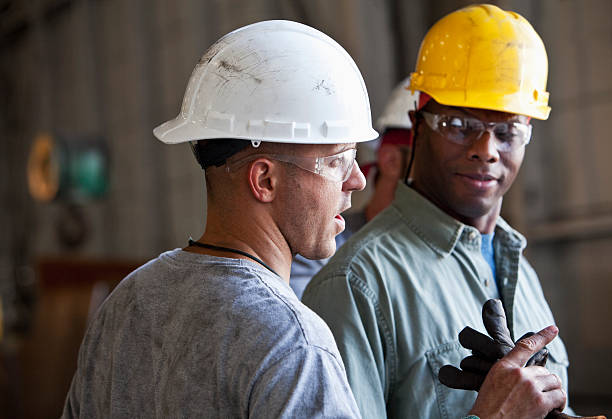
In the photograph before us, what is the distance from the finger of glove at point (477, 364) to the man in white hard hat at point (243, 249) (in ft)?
0.25

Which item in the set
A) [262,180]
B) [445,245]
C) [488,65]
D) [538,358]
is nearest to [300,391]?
[262,180]

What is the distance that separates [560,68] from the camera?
7.17 metres

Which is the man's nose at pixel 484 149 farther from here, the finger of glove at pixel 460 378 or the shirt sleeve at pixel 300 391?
the shirt sleeve at pixel 300 391

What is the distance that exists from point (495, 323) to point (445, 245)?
46cm

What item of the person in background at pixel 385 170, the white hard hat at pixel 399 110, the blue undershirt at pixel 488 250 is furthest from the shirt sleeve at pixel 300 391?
the white hard hat at pixel 399 110

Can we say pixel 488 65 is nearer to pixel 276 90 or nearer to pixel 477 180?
pixel 477 180

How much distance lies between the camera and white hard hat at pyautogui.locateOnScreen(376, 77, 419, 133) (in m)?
3.77

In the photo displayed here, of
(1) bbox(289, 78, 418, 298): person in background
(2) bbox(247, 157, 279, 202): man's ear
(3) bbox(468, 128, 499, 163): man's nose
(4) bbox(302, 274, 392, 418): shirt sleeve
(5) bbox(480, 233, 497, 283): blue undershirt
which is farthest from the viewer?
(1) bbox(289, 78, 418, 298): person in background

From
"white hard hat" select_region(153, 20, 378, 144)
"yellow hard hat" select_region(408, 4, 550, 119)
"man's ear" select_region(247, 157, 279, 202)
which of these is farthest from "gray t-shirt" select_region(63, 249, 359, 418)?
"yellow hard hat" select_region(408, 4, 550, 119)

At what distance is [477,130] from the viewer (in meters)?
2.38

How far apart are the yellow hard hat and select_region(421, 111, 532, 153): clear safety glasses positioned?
0.16ft

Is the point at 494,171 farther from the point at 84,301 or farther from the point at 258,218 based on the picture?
the point at 84,301

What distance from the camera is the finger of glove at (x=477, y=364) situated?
1807 millimetres

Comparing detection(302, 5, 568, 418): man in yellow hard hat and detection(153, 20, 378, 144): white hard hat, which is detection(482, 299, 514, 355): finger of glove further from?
detection(153, 20, 378, 144): white hard hat
